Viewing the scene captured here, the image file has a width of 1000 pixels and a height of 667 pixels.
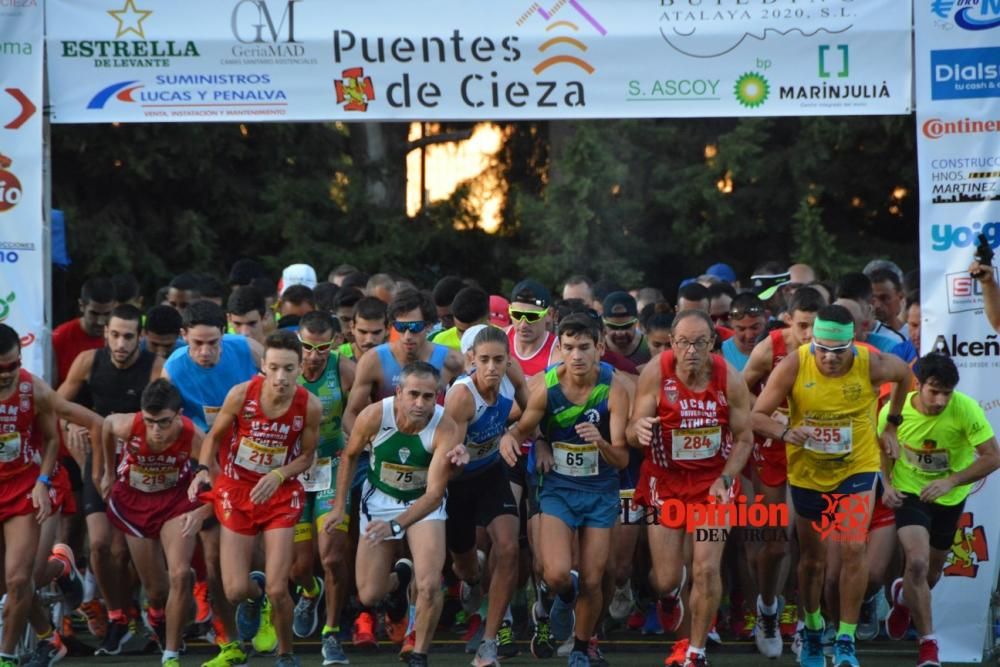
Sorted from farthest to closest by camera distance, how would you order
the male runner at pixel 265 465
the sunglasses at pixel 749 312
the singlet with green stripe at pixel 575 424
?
the sunglasses at pixel 749 312 < the singlet with green stripe at pixel 575 424 < the male runner at pixel 265 465

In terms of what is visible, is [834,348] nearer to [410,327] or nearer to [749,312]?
[749,312]

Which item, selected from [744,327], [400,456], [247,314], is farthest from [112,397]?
[744,327]

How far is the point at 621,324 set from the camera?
11.2m

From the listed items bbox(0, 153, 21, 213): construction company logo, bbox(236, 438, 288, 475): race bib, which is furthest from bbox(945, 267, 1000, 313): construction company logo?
bbox(0, 153, 21, 213): construction company logo

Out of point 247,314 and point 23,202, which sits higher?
point 23,202

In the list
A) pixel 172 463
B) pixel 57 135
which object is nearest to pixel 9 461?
pixel 172 463

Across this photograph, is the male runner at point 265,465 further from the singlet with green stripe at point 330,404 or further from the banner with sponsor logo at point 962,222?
the banner with sponsor logo at point 962,222

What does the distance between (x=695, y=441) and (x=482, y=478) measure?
4.71 ft

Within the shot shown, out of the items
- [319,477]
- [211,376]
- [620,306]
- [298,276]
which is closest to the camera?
[211,376]

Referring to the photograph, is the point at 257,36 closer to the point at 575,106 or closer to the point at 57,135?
the point at 575,106

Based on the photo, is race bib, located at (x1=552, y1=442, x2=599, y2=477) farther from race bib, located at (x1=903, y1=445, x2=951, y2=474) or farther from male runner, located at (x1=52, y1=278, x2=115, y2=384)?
male runner, located at (x1=52, y1=278, x2=115, y2=384)

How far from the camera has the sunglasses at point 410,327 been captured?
10125 millimetres

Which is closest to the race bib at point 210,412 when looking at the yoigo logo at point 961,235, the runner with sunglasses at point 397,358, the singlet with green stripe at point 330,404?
the singlet with green stripe at point 330,404

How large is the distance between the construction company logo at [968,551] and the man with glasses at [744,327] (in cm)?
179
